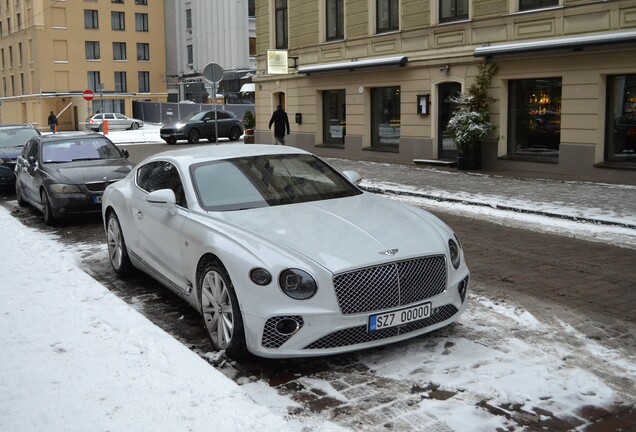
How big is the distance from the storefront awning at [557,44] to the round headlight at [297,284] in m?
12.5

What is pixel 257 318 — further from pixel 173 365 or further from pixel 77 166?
pixel 77 166

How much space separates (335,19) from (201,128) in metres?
12.5

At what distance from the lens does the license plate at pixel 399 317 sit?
507cm

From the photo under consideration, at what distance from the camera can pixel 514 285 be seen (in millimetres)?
7473

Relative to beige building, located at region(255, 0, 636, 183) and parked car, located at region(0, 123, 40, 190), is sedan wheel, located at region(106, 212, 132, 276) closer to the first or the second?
parked car, located at region(0, 123, 40, 190)

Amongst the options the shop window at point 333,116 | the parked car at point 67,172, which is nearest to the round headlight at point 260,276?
the parked car at point 67,172

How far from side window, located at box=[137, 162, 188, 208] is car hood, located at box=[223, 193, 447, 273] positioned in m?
0.86

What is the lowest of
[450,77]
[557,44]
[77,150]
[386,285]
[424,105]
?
[386,285]

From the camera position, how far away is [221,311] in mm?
5461

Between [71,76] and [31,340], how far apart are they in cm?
6533

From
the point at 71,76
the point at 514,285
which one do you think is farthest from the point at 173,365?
the point at 71,76

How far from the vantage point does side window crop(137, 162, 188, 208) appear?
6.66 m

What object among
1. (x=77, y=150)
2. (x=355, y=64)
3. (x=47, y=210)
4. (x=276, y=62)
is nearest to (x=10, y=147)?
(x=77, y=150)

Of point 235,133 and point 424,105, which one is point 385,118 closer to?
point 424,105
